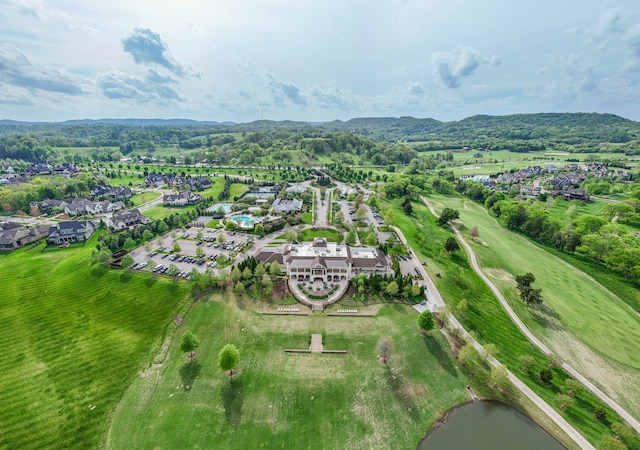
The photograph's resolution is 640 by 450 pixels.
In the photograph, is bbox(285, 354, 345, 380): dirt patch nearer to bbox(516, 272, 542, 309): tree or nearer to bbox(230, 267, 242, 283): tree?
bbox(230, 267, 242, 283): tree

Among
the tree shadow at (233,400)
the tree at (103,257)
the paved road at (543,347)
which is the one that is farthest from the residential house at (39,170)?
the paved road at (543,347)

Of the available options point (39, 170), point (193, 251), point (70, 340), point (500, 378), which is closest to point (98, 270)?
point (70, 340)

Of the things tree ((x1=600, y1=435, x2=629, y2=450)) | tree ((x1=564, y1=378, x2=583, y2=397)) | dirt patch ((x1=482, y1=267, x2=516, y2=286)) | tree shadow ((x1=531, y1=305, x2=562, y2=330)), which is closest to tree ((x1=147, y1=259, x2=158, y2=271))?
tree ((x1=564, y1=378, x2=583, y2=397))

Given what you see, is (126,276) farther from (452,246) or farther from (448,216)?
(448,216)

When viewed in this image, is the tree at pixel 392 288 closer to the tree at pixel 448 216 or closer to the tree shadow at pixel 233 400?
the tree shadow at pixel 233 400

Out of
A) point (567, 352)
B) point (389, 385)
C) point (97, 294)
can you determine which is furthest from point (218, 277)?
point (567, 352)
